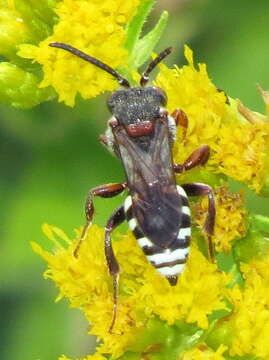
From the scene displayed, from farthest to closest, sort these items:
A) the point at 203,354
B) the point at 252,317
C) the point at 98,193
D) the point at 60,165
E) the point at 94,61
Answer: the point at 60,165 → the point at 94,61 → the point at 98,193 → the point at 252,317 → the point at 203,354

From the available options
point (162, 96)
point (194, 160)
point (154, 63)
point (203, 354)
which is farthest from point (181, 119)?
point (203, 354)

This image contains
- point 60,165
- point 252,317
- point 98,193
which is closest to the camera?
point 252,317

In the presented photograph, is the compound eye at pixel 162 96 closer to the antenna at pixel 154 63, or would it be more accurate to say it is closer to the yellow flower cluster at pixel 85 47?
the antenna at pixel 154 63

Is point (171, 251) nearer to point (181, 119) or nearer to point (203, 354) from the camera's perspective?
point (203, 354)

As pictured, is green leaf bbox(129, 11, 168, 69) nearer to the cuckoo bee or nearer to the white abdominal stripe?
the cuckoo bee

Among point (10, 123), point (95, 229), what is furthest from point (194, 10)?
point (95, 229)
